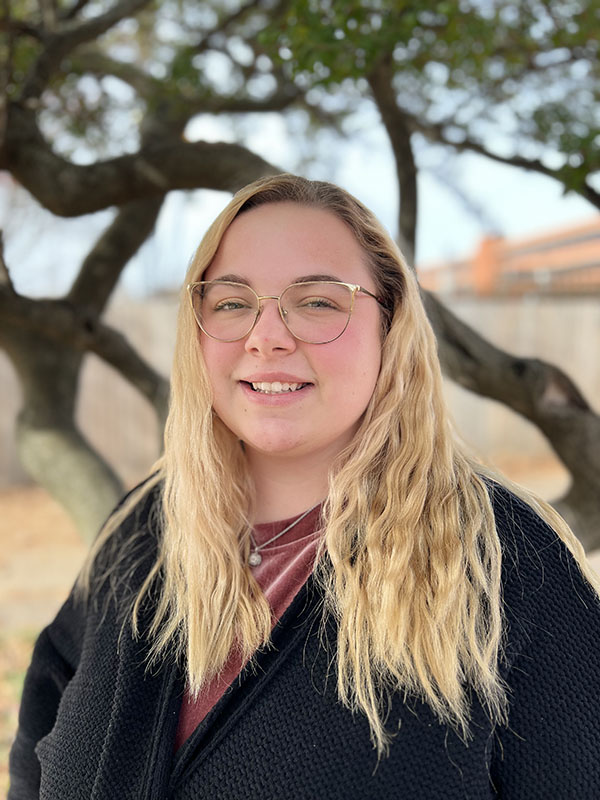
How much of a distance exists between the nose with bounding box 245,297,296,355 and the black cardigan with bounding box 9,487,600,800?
479 millimetres

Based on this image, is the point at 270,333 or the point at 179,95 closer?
the point at 270,333

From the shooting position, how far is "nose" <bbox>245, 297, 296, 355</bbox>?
1694mm

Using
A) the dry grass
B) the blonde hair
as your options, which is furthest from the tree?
the dry grass

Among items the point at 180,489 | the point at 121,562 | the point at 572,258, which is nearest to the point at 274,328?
the point at 180,489

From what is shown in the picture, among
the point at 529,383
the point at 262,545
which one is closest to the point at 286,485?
the point at 262,545

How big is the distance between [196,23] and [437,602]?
368 cm

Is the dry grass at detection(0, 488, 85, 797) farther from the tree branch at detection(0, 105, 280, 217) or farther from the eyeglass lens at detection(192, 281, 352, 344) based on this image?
the eyeglass lens at detection(192, 281, 352, 344)

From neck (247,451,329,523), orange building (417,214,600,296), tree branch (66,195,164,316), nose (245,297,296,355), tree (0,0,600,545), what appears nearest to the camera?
nose (245,297,296,355)

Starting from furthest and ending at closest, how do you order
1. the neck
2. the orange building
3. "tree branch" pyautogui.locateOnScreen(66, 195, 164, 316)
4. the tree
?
the orange building < "tree branch" pyautogui.locateOnScreen(66, 195, 164, 316) < the tree < the neck

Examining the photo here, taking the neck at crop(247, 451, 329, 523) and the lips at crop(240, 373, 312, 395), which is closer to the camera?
the lips at crop(240, 373, 312, 395)

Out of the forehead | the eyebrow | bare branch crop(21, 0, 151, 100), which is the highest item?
bare branch crop(21, 0, 151, 100)

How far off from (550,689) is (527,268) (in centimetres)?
1059

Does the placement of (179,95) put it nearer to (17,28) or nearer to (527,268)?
(17,28)

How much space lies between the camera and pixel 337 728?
155 centimetres
